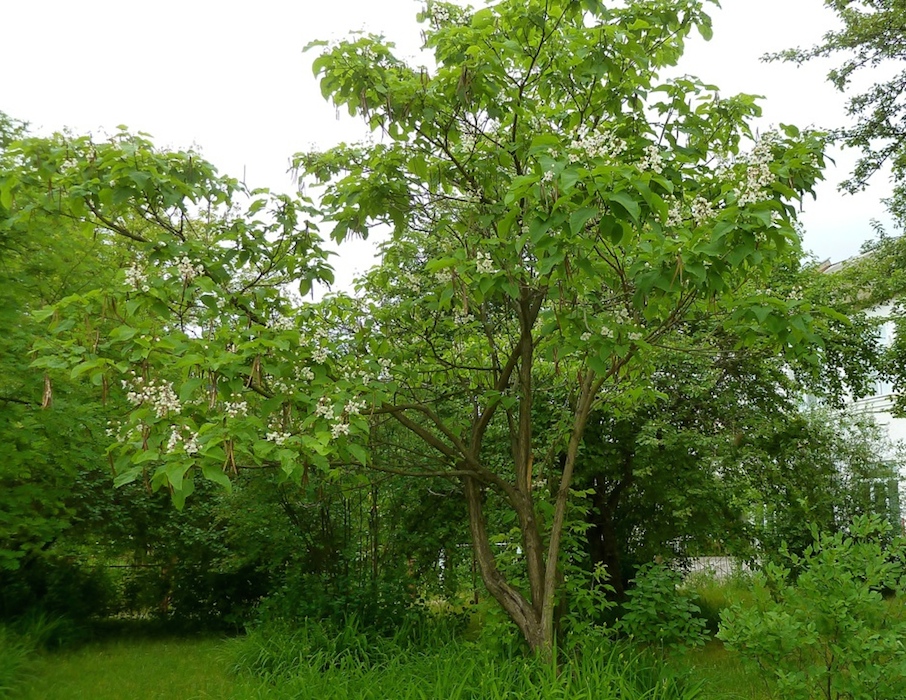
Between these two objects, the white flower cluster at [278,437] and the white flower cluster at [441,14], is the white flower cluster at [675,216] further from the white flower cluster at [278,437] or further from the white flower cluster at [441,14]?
the white flower cluster at [278,437]

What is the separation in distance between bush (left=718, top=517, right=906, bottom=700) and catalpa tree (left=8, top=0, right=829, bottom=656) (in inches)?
45.6

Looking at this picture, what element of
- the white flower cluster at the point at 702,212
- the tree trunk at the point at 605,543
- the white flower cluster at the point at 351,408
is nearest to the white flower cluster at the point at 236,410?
the white flower cluster at the point at 351,408

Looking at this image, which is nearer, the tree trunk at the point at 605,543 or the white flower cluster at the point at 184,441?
the white flower cluster at the point at 184,441

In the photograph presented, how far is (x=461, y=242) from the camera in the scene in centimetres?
480

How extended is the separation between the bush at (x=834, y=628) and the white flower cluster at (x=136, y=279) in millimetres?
3462

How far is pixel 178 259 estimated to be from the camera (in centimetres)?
393

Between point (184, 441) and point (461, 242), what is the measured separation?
7.54 ft

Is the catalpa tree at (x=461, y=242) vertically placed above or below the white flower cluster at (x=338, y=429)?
above

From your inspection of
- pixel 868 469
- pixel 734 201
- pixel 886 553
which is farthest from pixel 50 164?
pixel 868 469

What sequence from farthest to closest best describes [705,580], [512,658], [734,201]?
1. [705,580]
2. [512,658]
3. [734,201]

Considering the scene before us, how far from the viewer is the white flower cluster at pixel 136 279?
3.64m

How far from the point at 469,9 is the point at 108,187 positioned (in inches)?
90.4

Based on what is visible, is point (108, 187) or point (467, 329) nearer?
point (108, 187)

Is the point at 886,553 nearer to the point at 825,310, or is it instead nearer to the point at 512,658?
the point at 825,310
